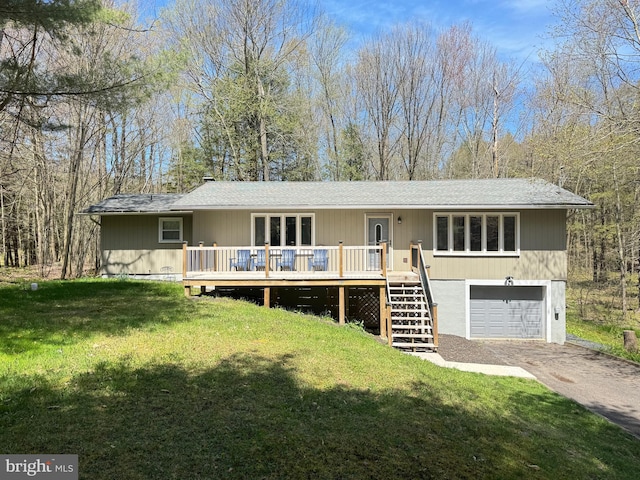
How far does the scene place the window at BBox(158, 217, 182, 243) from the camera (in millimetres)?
15211

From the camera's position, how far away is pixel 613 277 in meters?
18.0

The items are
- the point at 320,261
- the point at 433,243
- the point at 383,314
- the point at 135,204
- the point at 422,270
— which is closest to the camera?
the point at 383,314

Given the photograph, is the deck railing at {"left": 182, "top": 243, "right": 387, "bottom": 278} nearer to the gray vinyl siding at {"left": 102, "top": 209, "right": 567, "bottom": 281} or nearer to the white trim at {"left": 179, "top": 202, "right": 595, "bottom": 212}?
the gray vinyl siding at {"left": 102, "top": 209, "right": 567, "bottom": 281}

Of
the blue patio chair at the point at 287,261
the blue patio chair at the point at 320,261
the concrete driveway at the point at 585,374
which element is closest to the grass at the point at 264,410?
the concrete driveway at the point at 585,374

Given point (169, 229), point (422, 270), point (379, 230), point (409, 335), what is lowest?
point (409, 335)

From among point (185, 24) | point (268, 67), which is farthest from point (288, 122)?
point (185, 24)

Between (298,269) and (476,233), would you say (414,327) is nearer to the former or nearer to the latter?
(298,269)

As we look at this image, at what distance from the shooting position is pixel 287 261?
11.4 meters

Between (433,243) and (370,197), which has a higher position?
(370,197)

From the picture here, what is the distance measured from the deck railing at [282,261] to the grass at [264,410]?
3.46m

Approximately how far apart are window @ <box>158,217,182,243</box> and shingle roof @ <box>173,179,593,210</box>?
213cm

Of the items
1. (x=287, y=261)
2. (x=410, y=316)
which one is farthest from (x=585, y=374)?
(x=287, y=261)

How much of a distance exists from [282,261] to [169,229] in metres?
6.48

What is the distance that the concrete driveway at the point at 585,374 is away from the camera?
6.75m
